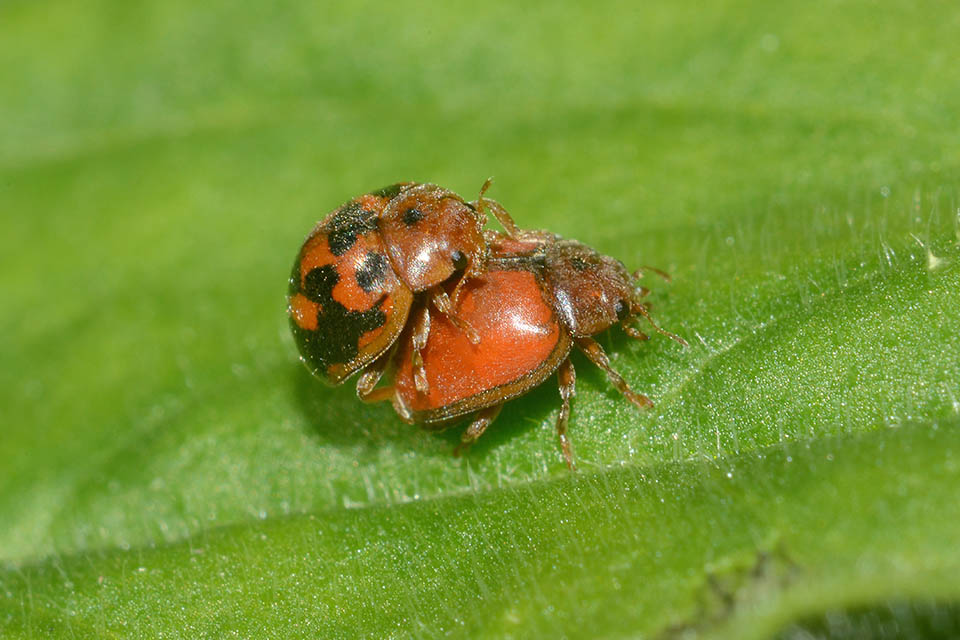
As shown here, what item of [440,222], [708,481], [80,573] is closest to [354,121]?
[440,222]

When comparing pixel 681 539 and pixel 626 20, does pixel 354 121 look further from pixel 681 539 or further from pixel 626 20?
pixel 681 539

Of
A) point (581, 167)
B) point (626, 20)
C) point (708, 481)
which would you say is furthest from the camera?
point (626, 20)

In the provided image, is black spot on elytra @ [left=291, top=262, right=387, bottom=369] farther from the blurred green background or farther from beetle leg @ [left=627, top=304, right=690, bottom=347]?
beetle leg @ [left=627, top=304, right=690, bottom=347]

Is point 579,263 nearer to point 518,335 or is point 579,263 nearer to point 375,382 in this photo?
point 518,335

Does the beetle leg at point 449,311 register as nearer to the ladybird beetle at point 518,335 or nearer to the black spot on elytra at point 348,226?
the ladybird beetle at point 518,335

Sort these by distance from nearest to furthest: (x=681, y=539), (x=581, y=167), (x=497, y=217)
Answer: (x=681, y=539), (x=497, y=217), (x=581, y=167)

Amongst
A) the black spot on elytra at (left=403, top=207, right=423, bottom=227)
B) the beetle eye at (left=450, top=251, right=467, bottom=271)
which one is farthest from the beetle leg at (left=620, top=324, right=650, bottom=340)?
the black spot on elytra at (left=403, top=207, right=423, bottom=227)

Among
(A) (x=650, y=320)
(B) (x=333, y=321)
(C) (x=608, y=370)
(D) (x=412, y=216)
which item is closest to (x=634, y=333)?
(A) (x=650, y=320)

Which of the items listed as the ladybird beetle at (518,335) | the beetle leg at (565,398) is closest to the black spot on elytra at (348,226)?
the ladybird beetle at (518,335)
